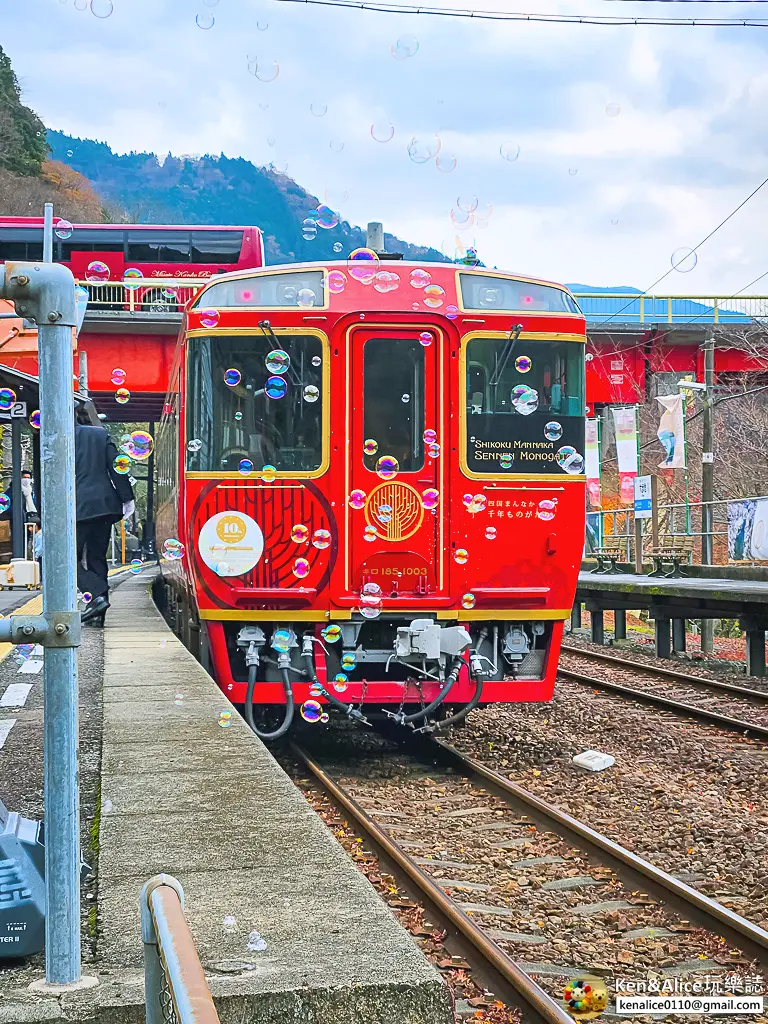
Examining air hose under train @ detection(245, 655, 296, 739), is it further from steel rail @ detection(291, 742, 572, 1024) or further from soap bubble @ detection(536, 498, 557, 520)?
soap bubble @ detection(536, 498, 557, 520)

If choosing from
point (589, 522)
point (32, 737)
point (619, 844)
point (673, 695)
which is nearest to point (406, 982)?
point (619, 844)

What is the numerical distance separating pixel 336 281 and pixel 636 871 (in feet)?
13.9

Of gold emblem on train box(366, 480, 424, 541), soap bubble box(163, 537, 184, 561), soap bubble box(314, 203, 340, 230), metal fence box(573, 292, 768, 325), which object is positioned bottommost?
soap bubble box(163, 537, 184, 561)

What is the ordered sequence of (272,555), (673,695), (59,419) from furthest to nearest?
(673,695) → (272,555) → (59,419)

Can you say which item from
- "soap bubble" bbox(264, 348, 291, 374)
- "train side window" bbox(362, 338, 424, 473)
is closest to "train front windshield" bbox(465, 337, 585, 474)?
"train side window" bbox(362, 338, 424, 473)

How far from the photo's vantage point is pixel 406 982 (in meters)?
2.59

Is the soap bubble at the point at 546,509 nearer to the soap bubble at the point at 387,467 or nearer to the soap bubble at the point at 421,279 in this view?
the soap bubble at the point at 387,467

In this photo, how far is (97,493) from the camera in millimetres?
9609

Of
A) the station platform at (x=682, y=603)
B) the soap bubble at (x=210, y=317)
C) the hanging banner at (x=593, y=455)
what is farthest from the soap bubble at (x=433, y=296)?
the hanging banner at (x=593, y=455)

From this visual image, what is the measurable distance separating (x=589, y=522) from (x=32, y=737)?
19.9m

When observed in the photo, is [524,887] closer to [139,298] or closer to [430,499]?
[430,499]

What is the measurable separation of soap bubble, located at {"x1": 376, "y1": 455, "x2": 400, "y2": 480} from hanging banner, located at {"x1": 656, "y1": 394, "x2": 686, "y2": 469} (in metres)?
13.8

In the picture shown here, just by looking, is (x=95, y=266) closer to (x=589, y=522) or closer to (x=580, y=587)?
(x=580, y=587)

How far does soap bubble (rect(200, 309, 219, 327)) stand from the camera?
296 inches
